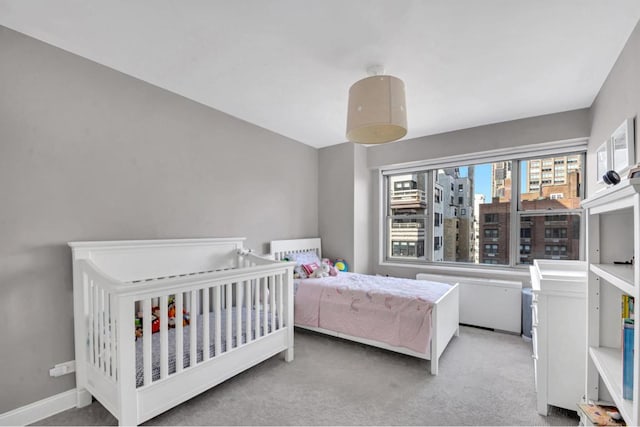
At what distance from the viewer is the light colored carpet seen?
180 centimetres

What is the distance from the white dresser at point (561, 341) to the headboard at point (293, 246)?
254 centimetres

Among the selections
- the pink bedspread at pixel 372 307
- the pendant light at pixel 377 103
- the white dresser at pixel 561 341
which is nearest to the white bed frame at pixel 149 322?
the pink bedspread at pixel 372 307

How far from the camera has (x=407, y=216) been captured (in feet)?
14.0

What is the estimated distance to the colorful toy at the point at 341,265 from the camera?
394cm

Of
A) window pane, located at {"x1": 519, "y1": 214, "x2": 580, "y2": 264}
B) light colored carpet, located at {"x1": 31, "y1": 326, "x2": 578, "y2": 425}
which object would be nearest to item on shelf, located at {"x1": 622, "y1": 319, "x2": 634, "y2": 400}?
light colored carpet, located at {"x1": 31, "y1": 326, "x2": 578, "y2": 425}

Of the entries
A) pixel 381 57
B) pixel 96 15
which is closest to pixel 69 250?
pixel 96 15

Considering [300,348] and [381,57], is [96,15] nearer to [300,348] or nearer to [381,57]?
[381,57]

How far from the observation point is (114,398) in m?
1.63

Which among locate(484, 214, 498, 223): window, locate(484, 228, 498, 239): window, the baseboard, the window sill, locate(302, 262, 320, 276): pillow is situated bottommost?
the baseboard

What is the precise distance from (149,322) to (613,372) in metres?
2.18

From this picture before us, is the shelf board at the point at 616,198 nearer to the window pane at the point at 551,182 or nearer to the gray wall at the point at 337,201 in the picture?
the window pane at the point at 551,182

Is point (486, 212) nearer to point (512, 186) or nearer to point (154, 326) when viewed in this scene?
point (512, 186)

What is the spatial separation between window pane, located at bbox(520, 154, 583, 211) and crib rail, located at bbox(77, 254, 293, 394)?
10.0 feet

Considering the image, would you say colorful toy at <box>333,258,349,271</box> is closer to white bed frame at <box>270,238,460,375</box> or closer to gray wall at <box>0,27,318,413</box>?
white bed frame at <box>270,238,460,375</box>
